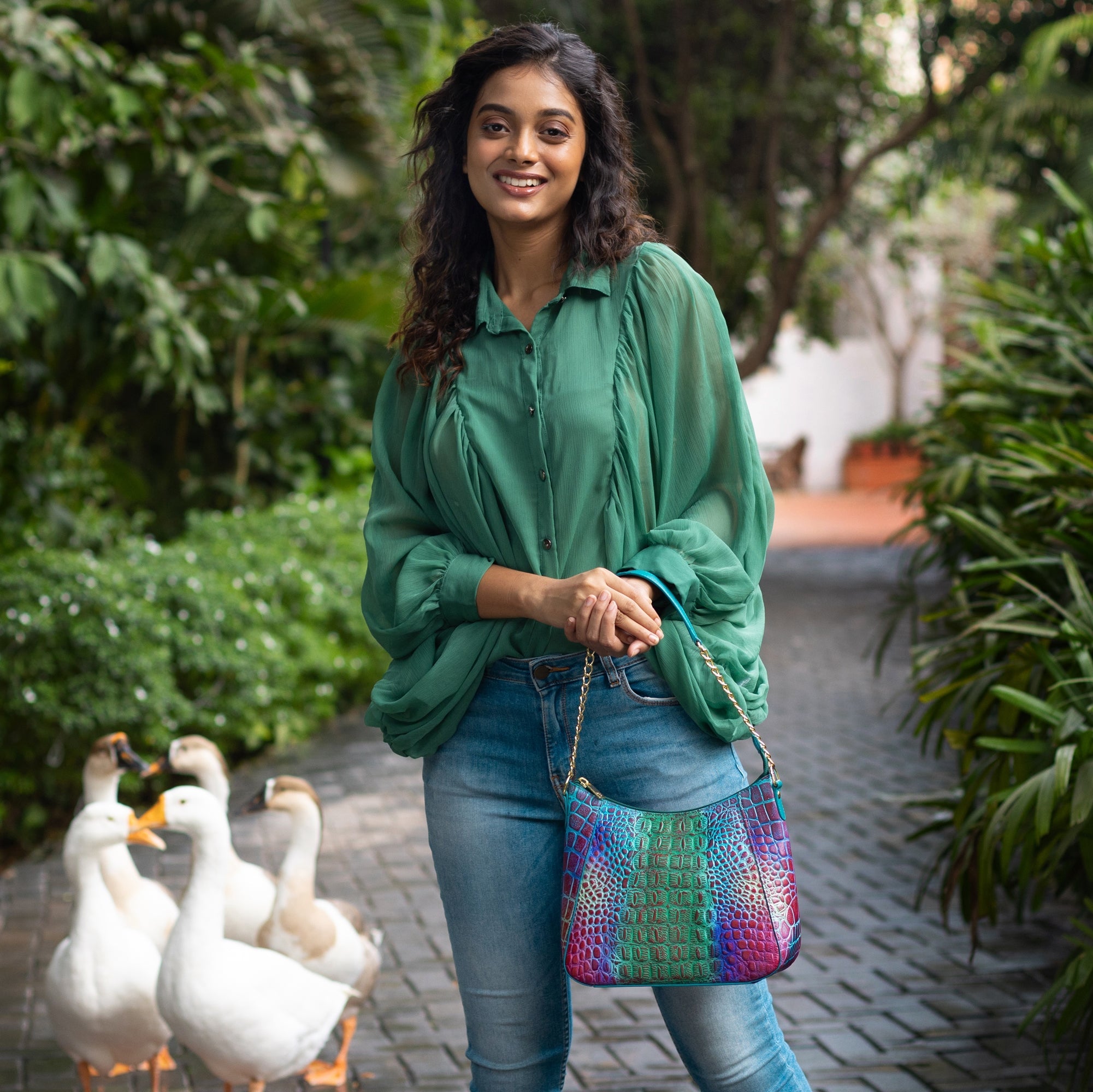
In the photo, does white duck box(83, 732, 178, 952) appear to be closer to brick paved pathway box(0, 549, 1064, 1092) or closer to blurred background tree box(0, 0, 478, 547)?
brick paved pathway box(0, 549, 1064, 1092)

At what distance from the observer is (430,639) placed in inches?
76.3

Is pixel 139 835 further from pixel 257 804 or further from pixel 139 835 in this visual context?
pixel 257 804

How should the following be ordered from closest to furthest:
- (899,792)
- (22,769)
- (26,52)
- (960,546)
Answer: (26,52), (960,546), (22,769), (899,792)

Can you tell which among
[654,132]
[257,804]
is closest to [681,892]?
[257,804]

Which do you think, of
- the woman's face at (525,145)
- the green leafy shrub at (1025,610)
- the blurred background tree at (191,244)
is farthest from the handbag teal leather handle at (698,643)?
the blurred background tree at (191,244)

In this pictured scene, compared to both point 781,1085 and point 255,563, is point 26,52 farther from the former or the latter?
point 781,1085

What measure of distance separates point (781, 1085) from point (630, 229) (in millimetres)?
1302

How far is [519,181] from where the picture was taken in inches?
74.0

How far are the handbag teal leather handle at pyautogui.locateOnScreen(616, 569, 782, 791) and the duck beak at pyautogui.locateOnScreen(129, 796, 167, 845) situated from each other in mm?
1611

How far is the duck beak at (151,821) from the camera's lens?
2943 millimetres

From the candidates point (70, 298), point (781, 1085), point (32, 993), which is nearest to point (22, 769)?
point (32, 993)

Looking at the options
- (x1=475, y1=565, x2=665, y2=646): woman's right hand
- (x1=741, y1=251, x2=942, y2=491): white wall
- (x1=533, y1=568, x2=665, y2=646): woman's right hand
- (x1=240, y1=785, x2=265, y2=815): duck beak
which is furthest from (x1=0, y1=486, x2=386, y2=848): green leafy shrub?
(x1=741, y1=251, x2=942, y2=491): white wall

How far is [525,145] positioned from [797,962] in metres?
3.06

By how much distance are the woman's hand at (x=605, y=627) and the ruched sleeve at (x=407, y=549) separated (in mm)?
213
